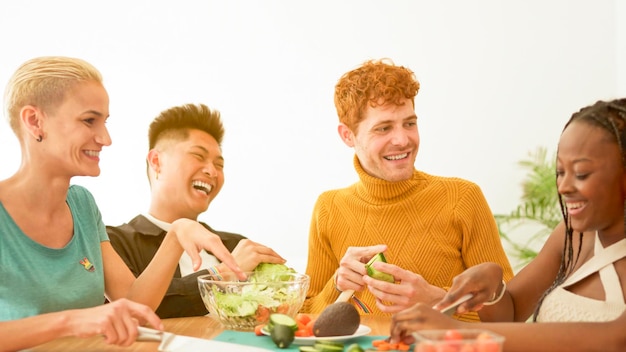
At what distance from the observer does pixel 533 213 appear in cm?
498

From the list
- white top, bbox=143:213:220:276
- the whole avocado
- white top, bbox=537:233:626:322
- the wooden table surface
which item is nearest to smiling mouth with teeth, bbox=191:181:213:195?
white top, bbox=143:213:220:276

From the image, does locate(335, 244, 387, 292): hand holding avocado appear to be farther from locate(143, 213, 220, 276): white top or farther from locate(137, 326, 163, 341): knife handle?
locate(143, 213, 220, 276): white top

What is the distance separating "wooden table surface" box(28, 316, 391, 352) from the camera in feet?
6.05

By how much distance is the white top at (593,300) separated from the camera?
171 centimetres

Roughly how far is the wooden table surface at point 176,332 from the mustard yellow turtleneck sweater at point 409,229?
0.53 metres

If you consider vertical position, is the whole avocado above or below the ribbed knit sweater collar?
below

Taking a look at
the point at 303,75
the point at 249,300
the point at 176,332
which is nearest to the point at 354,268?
the point at 249,300

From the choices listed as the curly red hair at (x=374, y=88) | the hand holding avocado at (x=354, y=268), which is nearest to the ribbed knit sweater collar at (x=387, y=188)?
the curly red hair at (x=374, y=88)

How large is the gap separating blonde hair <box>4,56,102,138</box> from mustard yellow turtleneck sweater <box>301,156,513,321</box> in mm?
1122

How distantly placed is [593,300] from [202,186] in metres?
1.88

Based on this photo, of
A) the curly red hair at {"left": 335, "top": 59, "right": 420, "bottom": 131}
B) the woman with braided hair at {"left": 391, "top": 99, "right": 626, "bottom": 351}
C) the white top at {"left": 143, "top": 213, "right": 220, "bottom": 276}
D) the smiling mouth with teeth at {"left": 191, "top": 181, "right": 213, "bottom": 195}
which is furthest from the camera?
the smiling mouth with teeth at {"left": 191, "top": 181, "right": 213, "bottom": 195}

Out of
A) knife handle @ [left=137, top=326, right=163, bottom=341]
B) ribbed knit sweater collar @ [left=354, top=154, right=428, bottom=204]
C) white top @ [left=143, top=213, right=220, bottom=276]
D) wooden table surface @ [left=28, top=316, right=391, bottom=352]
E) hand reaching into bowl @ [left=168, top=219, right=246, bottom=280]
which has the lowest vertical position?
wooden table surface @ [left=28, top=316, right=391, bottom=352]

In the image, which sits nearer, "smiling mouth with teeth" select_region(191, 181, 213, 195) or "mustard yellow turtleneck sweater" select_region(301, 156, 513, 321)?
"mustard yellow turtleneck sweater" select_region(301, 156, 513, 321)

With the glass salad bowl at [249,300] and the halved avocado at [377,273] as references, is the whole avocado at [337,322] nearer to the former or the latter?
the glass salad bowl at [249,300]
